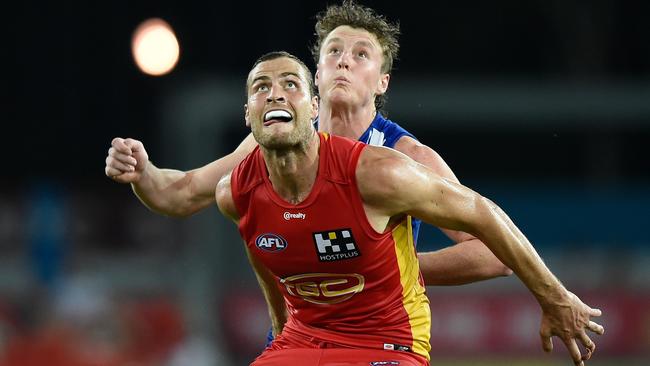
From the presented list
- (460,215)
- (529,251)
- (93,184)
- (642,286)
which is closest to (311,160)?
(460,215)

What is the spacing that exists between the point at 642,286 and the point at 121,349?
22.1 ft

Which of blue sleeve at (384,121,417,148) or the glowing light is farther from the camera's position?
the glowing light

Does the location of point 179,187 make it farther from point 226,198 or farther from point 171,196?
point 226,198

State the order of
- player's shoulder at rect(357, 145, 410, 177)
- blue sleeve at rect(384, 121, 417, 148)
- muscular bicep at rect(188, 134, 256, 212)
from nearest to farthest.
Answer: player's shoulder at rect(357, 145, 410, 177)
blue sleeve at rect(384, 121, 417, 148)
muscular bicep at rect(188, 134, 256, 212)

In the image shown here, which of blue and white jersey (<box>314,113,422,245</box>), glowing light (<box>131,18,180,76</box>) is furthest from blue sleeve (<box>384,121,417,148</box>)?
glowing light (<box>131,18,180,76</box>)

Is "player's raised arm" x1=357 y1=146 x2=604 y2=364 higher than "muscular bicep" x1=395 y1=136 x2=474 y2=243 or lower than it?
lower

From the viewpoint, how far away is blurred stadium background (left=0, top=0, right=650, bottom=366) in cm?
1510

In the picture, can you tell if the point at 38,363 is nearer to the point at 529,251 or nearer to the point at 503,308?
the point at 503,308

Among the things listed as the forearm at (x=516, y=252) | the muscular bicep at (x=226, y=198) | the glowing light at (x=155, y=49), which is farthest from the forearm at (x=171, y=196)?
the glowing light at (x=155, y=49)

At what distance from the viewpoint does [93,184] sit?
1925 centimetres

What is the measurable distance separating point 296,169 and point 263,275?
879mm

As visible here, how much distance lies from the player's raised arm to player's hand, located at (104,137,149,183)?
1356 mm

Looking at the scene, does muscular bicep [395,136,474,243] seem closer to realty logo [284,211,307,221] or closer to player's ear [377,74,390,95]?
player's ear [377,74,390,95]

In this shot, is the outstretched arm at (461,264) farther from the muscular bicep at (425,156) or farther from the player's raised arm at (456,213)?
the player's raised arm at (456,213)
